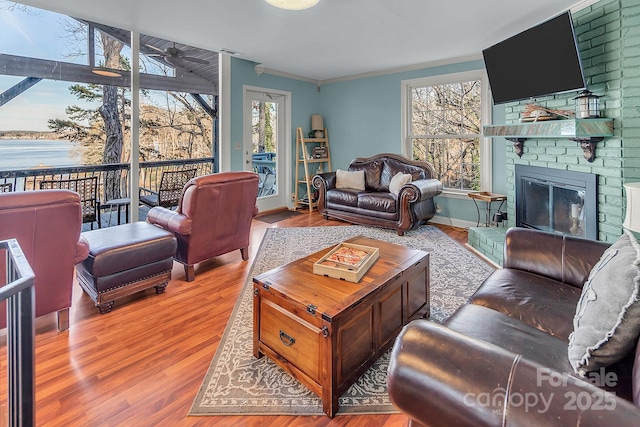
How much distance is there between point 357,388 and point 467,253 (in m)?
2.49

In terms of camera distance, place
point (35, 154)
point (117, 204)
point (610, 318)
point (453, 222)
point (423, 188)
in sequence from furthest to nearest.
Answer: point (453, 222) → point (117, 204) → point (423, 188) → point (35, 154) → point (610, 318)

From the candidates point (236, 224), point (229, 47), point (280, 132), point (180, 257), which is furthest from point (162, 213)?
point (280, 132)

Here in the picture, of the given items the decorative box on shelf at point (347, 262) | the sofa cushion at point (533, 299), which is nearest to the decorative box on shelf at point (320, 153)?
the decorative box on shelf at point (347, 262)

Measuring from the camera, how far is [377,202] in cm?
458

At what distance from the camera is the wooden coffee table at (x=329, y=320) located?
147 centimetres

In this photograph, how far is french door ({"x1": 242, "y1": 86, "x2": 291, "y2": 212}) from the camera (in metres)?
5.55

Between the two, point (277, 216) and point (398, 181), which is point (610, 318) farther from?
point (277, 216)

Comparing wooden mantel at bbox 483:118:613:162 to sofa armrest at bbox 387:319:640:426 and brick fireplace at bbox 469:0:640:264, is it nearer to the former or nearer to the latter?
brick fireplace at bbox 469:0:640:264

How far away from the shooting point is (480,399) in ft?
2.66

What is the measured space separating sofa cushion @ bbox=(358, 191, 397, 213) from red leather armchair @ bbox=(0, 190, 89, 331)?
3317 millimetres

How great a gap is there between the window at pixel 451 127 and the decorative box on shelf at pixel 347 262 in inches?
136

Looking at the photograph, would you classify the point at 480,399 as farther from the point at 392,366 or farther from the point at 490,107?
the point at 490,107

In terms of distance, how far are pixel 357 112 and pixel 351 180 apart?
1.52 meters

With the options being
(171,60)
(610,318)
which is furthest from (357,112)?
(610,318)
